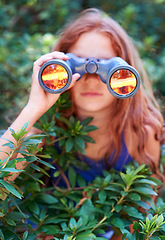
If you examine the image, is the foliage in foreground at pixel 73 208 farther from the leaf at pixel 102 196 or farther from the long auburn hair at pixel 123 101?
the long auburn hair at pixel 123 101

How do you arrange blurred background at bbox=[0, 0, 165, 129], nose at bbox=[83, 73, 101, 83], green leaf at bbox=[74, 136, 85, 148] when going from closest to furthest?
green leaf at bbox=[74, 136, 85, 148]
nose at bbox=[83, 73, 101, 83]
blurred background at bbox=[0, 0, 165, 129]

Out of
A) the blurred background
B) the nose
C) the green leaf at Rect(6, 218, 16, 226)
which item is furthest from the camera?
the blurred background

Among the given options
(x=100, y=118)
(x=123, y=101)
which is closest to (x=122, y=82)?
(x=123, y=101)

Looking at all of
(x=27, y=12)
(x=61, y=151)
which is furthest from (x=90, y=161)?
(x=27, y=12)

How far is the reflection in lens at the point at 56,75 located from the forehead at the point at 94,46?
0.99 ft

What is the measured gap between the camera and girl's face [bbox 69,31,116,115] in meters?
1.38

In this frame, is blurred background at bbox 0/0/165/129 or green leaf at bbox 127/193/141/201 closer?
green leaf at bbox 127/193/141/201

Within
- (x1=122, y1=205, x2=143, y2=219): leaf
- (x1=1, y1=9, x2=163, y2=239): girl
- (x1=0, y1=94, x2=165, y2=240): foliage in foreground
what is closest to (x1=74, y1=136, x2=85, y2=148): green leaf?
(x1=0, y1=94, x2=165, y2=240): foliage in foreground

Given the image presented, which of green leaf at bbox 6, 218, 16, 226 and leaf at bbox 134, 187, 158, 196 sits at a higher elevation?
green leaf at bbox 6, 218, 16, 226

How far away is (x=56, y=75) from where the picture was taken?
1125mm

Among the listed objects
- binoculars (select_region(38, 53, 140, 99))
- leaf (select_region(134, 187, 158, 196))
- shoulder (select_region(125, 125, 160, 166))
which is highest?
binoculars (select_region(38, 53, 140, 99))

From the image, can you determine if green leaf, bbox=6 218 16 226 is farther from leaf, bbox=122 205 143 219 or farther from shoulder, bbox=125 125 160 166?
shoulder, bbox=125 125 160 166

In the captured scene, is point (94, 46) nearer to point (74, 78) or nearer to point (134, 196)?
point (74, 78)

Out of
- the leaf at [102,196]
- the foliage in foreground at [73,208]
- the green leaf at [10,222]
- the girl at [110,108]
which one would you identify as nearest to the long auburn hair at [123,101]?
the girl at [110,108]
